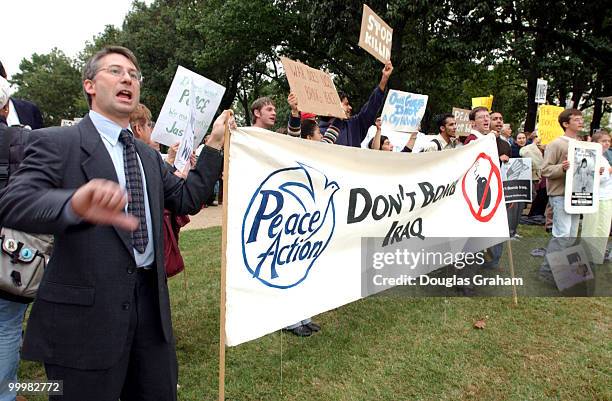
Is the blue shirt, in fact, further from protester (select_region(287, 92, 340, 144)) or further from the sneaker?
the sneaker

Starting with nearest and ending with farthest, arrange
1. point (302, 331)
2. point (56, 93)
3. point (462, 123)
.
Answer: point (302, 331) < point (462, 123) < point (56, 93)

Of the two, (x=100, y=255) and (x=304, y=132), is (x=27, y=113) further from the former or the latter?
(x=304, y=132)

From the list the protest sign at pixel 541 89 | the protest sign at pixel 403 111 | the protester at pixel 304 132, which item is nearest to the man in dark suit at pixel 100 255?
the protester at pixel 304 132

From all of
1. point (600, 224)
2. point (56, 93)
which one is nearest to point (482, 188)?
point (600, 224)

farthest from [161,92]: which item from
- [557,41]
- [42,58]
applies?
[42,58]

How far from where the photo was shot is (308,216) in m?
2.82

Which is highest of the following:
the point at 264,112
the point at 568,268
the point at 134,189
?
the point at 264,112

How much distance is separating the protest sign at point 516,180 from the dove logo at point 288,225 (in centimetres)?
383

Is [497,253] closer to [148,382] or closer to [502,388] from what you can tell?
[502,388]

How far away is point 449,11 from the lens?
48.1 ft

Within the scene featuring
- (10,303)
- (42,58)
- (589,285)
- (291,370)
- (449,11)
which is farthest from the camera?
(42,58)

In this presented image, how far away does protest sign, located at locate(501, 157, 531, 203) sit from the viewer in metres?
5.83

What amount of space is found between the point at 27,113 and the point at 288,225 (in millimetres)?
2096

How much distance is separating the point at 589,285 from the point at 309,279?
393 centimetres
